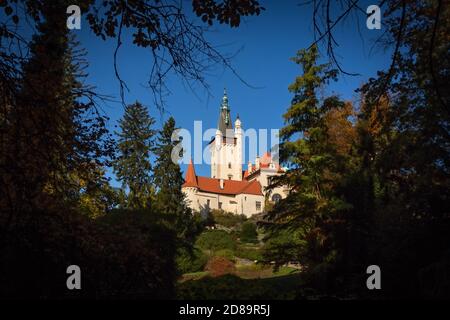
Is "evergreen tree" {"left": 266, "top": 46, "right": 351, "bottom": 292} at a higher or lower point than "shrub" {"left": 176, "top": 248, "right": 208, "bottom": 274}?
higher

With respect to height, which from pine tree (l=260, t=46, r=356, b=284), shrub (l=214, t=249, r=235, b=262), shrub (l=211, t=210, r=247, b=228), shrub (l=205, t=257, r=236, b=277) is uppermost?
pine tree (l=260, t=46, r=356, b=284)

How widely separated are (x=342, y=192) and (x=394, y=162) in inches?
196

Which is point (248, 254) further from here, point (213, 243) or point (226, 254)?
point (213, 243)

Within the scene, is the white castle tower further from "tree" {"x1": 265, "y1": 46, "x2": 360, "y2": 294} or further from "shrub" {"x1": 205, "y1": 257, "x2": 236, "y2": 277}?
"tree" {"x1": 265, "y1": 46, "x2": 360, "y2": 294}

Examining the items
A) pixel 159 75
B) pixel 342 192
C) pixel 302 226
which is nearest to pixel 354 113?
pixel 342 192

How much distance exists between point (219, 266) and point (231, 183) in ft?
203

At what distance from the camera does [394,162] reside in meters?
13.1

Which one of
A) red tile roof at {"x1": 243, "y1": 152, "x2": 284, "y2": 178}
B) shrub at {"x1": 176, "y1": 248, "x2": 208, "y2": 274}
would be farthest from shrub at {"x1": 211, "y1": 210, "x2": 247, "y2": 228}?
shrub at {"x1": 176, "y1": 248, "x2": 208, "y2": 274}

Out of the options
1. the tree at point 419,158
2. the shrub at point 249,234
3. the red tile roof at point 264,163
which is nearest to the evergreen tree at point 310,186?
the tree at point 419,158

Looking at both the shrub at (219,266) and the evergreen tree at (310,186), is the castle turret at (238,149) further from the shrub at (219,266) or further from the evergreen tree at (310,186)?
the evergreen tree at (310,186)

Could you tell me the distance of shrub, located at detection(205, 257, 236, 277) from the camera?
1256 inches

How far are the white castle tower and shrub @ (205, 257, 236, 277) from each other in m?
69.7

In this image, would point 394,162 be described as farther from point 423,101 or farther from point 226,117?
point 226,117
